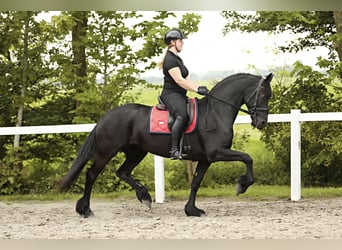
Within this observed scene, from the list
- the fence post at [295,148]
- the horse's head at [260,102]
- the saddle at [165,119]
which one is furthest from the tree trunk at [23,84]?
the horse's head at [260,102]

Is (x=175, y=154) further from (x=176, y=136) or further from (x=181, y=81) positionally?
(x=181, y=81)

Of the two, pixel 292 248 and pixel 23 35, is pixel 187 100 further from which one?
pixel 23 35

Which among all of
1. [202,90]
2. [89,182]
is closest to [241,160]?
[202,90]

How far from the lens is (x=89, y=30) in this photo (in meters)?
8.16

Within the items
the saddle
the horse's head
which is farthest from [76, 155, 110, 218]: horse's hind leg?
the horse's head

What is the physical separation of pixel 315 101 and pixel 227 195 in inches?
70.7

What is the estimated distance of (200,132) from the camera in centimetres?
532

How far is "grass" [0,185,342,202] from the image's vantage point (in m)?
6.75

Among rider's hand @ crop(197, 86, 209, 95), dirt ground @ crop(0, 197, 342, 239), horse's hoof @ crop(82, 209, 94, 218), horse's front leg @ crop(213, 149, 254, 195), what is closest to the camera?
dirt ground @ crop(0, 197, 342, 239)

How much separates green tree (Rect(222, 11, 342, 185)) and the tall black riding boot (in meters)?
2.84

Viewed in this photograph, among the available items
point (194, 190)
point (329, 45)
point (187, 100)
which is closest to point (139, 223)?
point (194, 190)

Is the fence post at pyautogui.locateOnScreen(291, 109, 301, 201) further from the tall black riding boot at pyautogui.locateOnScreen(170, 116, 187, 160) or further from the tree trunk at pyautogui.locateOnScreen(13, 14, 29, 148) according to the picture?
the tree trunk at pyautogui.locateOnScreen(13, 14, 29, 148)

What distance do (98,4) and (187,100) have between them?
2.83 m

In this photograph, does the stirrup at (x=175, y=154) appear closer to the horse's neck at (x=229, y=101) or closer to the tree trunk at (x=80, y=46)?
the horse's neck at (x=229, y=101)
